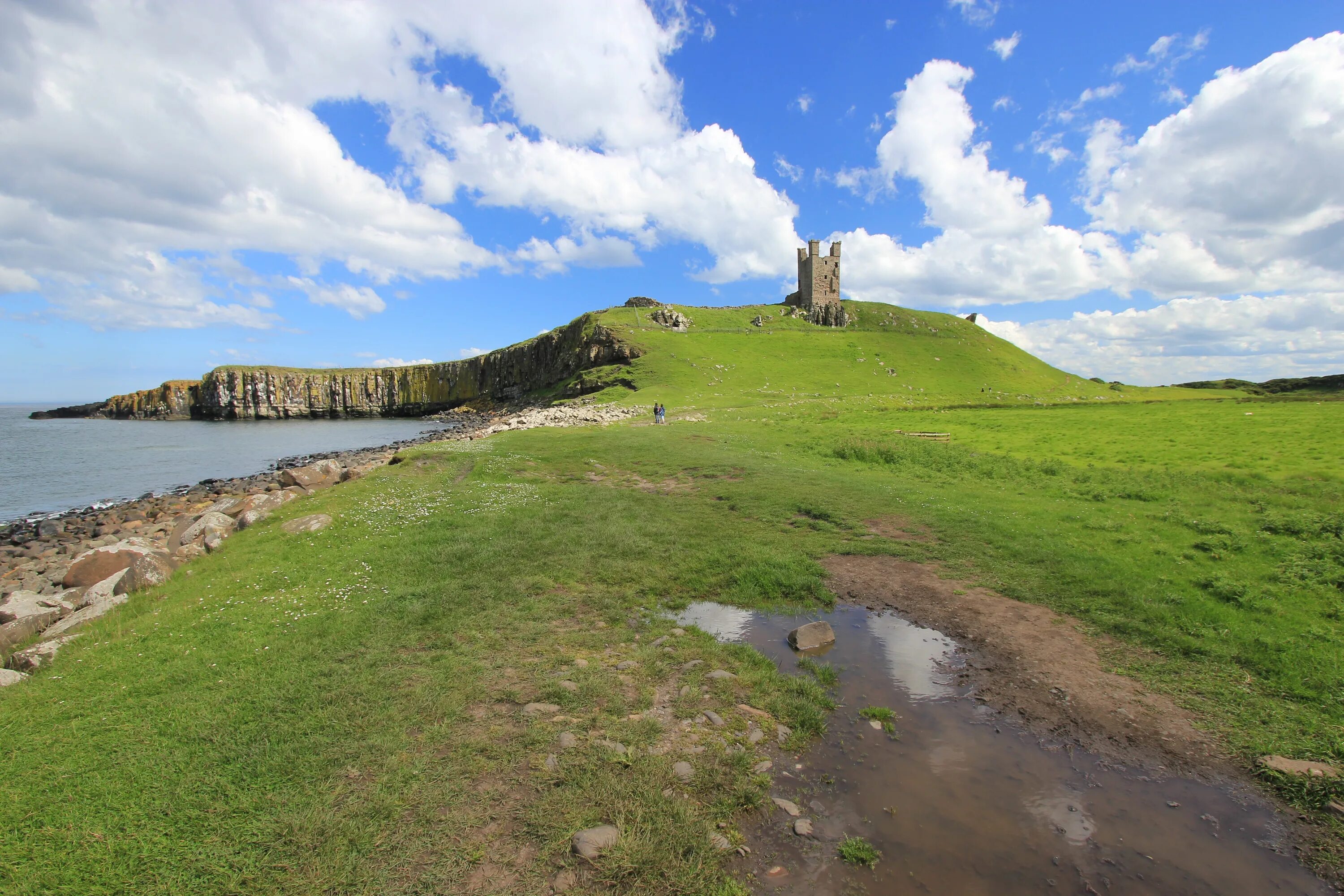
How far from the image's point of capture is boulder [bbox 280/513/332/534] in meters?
17.0

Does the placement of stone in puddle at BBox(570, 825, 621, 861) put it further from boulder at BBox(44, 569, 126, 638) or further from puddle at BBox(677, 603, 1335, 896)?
boulder at BBox(44, 569, 126, 638)

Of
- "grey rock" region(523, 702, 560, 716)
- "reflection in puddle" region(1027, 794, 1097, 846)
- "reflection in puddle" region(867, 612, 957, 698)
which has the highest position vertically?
"grey rock" region(523, 702, 560, 716)

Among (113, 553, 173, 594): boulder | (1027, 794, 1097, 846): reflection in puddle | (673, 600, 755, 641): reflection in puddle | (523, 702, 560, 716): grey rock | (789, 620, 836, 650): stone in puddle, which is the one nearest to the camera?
(1027, 794, 1097, 846): reflection in puddle

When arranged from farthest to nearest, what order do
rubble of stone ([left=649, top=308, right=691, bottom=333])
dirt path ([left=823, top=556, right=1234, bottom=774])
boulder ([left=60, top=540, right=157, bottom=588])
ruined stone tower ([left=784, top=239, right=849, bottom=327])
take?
ruined stone tower ([left=784, top=239, right=849, bottom=327]), rubble of stone ([left=649, top=308, right=691, bottom=333]), boulder ([left=60, top=540, right=157, bottom=588]), dirt path ([left=823, top=556, right=1234, bottom=774])

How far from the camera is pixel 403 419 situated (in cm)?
12850

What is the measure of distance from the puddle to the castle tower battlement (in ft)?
410

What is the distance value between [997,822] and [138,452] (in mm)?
88791

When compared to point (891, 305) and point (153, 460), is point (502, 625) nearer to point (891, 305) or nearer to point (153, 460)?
point (153, 460)

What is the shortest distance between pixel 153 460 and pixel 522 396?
200ft

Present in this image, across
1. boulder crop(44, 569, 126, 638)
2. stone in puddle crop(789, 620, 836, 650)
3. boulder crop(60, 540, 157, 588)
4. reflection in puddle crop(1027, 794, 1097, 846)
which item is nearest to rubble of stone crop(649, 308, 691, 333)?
boulder crop(60, 540, 157, 588)

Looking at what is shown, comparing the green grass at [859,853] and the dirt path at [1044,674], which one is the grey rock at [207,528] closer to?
the dirt path at [1044,674]

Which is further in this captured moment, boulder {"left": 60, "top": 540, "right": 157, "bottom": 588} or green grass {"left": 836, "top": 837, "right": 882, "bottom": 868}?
boulder {"left": 60, "top": 540, "right": 157, "bottom": 588}

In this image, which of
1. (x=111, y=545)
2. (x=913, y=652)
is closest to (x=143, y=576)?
(x=111, y=545)

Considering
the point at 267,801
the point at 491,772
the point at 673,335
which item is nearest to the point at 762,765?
the point at 491,772
